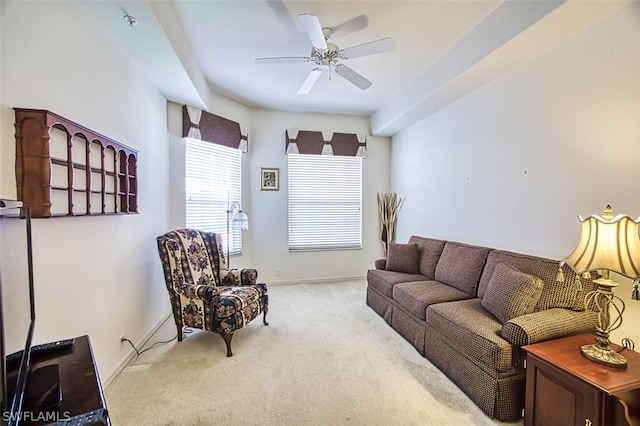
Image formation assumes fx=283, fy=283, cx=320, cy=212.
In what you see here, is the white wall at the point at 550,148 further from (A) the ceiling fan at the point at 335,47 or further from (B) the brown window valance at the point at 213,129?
(B) the brown window valance at the point at 213,129

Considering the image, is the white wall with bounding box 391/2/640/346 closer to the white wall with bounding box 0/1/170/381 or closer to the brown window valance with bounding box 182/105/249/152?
the brown window valance with bounding box 182/105/249/152

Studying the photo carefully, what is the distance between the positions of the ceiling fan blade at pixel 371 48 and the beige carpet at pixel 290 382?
2.62 meters

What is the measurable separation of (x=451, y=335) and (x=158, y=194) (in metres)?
3.23

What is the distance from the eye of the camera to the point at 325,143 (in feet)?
15.8

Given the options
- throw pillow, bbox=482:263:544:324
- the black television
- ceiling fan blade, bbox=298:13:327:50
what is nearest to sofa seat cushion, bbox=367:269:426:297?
throw pillow, bbox=482:263:544:324

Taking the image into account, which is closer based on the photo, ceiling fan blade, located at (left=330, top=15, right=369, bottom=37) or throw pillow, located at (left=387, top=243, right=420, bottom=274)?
ceiling fan blade, located at (left=330, top=15, right=369, bottom=37)

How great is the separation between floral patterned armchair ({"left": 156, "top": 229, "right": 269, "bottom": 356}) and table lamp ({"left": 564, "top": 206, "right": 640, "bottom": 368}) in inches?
98.2

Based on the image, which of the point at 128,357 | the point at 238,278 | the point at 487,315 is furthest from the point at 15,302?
the point at 487,315

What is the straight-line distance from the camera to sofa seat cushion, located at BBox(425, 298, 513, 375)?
1777 mm

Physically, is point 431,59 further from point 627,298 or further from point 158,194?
point 158,194

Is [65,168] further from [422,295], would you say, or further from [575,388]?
[575,388]

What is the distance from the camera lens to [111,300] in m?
Answer: 2.21

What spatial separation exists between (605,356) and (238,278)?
3.01 m

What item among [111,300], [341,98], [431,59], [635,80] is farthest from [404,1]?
[111,300]
